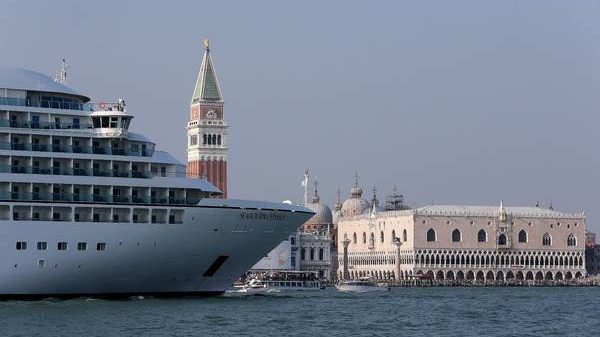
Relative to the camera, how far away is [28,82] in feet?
230

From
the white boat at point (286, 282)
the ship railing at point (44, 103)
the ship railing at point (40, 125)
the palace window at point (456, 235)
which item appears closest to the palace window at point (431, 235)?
the palace window at point (456, 235)

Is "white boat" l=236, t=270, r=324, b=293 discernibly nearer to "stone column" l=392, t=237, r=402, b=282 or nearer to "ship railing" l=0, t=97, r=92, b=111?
"stone column" l=392, t=237, r=402, b=282

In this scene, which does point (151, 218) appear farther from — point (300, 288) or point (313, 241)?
point (313, 241)

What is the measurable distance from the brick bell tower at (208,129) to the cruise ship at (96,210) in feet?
323

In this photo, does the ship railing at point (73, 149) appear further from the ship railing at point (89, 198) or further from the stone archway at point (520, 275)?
the stone archway at point (520, 275)

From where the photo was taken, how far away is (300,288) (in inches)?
5084

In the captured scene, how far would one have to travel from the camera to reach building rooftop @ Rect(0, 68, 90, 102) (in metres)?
69.8

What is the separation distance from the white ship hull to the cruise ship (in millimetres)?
50

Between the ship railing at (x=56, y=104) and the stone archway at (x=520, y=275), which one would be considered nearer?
the ship railing at (x=56, y=104)

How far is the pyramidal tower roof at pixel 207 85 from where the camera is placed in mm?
173312

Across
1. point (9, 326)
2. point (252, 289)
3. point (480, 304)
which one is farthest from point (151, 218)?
point (252, 289)

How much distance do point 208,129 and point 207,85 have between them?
17.9ft

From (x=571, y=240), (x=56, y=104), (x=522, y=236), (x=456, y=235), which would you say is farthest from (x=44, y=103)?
(x=571, y=240)

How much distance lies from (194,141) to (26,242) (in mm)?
109583
